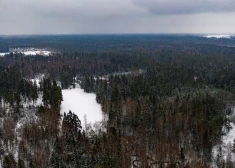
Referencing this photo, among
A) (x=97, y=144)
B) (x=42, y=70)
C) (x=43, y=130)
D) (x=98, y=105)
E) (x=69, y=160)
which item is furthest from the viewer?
(x=42, y=70)

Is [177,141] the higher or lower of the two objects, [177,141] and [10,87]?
the lower

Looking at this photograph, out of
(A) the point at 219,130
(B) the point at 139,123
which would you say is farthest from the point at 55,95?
(A) the point at 219,130

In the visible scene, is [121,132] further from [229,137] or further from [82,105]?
[82,105]

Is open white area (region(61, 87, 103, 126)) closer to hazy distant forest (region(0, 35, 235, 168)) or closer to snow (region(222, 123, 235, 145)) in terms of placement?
hazy distant forest (region(0, 35, 235, 168))

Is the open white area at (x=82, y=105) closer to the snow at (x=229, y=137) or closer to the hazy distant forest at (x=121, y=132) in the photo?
the hazy distant forest at (x=121, y=132)

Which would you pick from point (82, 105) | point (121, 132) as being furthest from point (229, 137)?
point (82, 105)

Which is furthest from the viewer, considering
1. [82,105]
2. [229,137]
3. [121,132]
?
[82,105]

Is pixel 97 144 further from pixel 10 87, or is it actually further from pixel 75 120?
pixel 10 87

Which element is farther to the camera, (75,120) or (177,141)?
(75,120)
